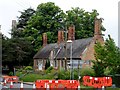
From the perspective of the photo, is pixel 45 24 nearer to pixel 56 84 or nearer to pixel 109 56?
pixel 109 56

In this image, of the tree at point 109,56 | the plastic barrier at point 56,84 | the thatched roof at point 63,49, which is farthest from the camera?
the thatched roof at point 63,49

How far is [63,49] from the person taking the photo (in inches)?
2872

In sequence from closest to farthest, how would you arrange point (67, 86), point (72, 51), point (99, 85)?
point (67, 86), point (99, 85), point (72, 51)

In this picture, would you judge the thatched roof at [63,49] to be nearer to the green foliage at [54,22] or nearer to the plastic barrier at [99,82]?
the green foliage at [54,22]

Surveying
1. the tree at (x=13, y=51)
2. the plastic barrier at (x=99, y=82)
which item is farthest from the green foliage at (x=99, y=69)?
the tree at (x=13, y=51)

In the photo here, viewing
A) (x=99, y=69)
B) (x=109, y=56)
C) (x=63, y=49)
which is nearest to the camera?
(x=109, y=56)

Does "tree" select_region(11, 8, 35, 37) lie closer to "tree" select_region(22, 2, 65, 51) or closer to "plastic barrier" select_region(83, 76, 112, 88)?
A: "tree" select_region(22, 2, 65, 51)

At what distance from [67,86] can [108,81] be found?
6.09m

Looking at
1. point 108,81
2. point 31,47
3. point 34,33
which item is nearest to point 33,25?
point 34,33

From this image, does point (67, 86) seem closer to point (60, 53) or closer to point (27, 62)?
point (60, 53)

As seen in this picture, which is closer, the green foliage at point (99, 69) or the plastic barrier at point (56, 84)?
the plastic barrier at point (56, 84)

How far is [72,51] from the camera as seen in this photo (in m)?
67.9

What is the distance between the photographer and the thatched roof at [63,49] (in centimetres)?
6456

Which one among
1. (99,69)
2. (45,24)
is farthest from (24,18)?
(99,69)
